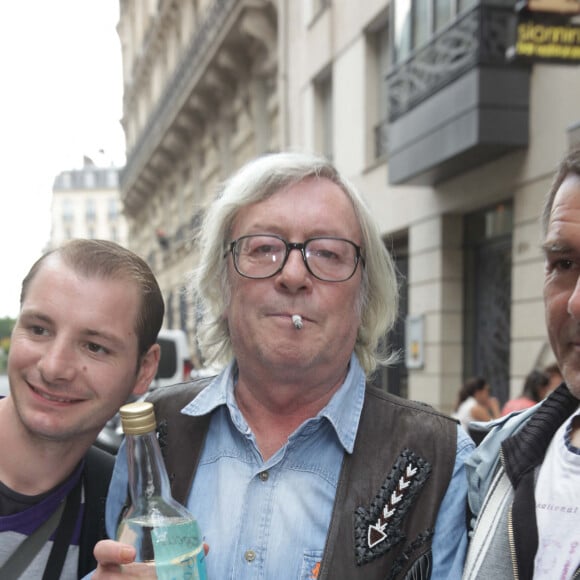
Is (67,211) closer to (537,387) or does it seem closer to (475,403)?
(475,403)

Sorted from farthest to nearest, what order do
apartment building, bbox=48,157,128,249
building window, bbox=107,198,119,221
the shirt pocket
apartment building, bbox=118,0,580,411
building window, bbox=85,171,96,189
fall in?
building window, bbox=85,171,96,189 → apartment building, bbox=48,157,128,249 → building window, bbox=107,198,119,221 → apartment building, bbox=118,0,580,411 → the shirt pocket

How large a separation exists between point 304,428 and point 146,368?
Answer: 0.52 m

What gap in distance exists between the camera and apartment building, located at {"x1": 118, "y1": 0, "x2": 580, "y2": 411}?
8.02m

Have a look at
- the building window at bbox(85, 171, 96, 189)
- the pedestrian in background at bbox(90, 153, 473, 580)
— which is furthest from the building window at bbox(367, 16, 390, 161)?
the building window at bbox(85, 171, 96, 189)

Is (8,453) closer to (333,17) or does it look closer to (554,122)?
(554,122)

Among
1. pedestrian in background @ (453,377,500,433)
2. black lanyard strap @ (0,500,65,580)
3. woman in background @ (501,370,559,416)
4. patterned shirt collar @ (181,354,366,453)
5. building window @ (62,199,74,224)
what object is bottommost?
pedestrian in background @ (453,377,500,433)

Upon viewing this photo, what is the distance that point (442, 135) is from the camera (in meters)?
8.95

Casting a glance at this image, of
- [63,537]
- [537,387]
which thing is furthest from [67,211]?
[63,537]

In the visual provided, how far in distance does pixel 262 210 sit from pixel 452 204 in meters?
8.12

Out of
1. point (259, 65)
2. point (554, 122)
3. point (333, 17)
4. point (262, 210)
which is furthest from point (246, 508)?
point (259, 65)

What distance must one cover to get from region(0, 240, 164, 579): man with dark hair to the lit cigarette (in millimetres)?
443

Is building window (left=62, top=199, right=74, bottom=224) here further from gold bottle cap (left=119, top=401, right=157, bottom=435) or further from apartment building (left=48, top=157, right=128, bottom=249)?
gold bottle cap (left=119, top=401, right=157, bottom=435)

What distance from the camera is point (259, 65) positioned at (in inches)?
663

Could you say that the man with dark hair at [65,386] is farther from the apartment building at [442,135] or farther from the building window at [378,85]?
the building window at [378,85]
